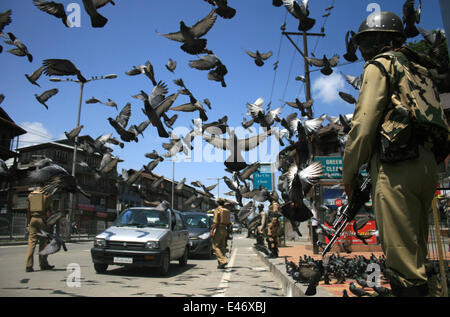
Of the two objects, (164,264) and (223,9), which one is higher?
(223,9)

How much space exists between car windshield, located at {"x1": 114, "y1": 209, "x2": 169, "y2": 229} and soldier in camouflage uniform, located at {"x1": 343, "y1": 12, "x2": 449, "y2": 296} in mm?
6982

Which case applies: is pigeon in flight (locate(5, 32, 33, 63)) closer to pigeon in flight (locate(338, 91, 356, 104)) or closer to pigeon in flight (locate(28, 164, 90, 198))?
pigeon in flight (locate(28, 164, 90, 198))

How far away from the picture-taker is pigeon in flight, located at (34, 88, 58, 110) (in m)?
5.43

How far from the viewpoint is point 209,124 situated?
5.47m

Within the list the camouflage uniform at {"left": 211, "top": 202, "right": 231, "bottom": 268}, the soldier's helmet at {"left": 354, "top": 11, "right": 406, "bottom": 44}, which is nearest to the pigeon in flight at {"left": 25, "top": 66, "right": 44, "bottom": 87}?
the soldier's helmet at {"left": 354, "top": 11, "right": 406, "bottom": 44}

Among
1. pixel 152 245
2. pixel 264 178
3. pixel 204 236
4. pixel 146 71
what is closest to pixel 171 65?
pixel 146 71

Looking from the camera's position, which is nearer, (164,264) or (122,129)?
(122,129)

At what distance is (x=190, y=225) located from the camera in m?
12.9

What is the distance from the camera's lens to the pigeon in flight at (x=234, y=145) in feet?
17.3

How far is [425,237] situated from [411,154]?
20.4 inches

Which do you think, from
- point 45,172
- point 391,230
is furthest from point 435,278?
point 45,172

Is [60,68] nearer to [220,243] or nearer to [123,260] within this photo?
[123,260]

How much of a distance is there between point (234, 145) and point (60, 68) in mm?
2849
